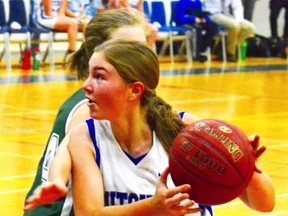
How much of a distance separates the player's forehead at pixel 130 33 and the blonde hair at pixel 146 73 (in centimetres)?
36

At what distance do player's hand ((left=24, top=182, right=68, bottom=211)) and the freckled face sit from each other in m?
0.31

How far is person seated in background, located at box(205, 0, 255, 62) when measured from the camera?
1772 cm

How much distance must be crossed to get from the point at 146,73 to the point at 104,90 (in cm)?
17

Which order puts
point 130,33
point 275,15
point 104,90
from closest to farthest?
point 104,90 → point 130,33 → point 275,15

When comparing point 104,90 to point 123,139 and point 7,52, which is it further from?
point 7,52

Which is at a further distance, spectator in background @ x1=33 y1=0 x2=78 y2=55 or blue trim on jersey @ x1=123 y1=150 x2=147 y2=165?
spectator in background @ x1=33 y1=0 x2=78 y2=55

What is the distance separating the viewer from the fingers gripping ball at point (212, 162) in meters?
2.76

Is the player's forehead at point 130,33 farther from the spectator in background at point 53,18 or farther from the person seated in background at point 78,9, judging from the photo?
the person seated in background at point 78,9

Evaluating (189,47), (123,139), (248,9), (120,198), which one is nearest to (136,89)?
(123,139)

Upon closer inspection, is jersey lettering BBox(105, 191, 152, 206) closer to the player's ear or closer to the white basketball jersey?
the white basketball jersey

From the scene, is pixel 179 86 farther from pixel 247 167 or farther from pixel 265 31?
pixel 247 167

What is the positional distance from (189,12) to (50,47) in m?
3.15

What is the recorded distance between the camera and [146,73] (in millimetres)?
3008

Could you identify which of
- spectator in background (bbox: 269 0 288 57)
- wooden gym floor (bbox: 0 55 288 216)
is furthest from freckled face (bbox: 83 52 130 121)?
spectator in background (bbox: 269 0 288 57)
